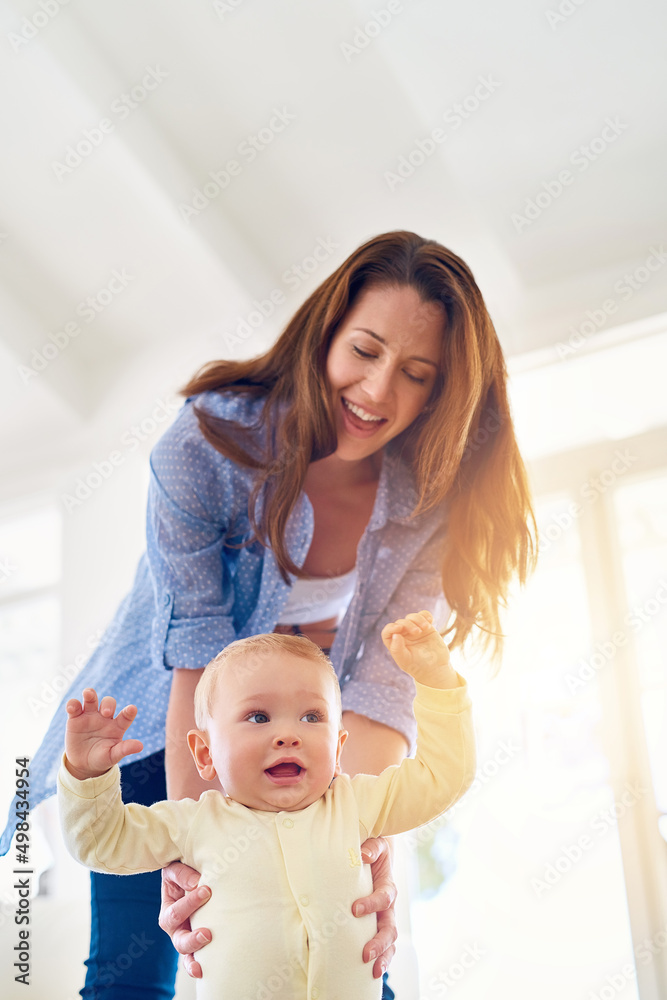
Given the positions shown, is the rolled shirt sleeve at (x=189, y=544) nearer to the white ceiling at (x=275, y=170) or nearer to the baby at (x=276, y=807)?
the baby at (x=276, y=807)

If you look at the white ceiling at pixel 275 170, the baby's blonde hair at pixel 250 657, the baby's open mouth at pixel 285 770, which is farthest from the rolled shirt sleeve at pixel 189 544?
the white ceiling at pixel 275 170

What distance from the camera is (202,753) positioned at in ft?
3.08

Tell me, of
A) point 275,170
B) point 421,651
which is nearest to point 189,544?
point 421,651

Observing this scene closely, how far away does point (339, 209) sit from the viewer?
86.0 inches

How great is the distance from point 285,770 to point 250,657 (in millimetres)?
123

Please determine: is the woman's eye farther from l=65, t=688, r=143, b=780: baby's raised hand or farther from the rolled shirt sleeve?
l=65, t=688, r=143, b=780: baby's raised hand

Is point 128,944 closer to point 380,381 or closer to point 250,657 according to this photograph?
point 250,657

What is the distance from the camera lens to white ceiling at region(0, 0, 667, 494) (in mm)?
1808

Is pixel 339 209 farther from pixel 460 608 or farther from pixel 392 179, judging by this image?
pixel 460 608

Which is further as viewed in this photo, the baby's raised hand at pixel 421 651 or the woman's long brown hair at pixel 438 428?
the woman's long brown hair at pixel 438 428

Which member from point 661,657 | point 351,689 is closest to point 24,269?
point 351,689

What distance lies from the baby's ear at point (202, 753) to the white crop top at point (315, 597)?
0.37 meters

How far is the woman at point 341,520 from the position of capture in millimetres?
1228

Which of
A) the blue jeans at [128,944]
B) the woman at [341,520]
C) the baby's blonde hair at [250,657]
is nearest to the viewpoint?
the baby's blonde hair at [250,657]
